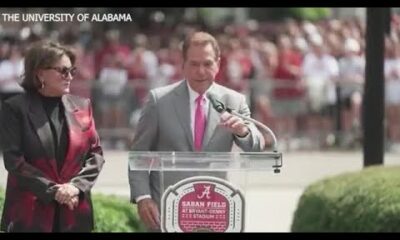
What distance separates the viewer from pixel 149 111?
19.7 feet

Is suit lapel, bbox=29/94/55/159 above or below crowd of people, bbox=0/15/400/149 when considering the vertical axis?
below

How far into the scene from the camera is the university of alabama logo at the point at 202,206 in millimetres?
5797

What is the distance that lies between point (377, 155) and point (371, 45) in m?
0.89

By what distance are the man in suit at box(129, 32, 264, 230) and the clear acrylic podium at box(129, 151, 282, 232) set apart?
0.07 meters

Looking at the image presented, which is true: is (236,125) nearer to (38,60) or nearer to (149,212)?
(149,212)

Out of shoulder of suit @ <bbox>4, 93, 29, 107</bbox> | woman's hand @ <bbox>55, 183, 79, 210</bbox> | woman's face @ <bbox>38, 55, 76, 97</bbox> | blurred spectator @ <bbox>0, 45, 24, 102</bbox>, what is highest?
blurred spectator @ <bbox>0, 45, 24, 102</bbox>

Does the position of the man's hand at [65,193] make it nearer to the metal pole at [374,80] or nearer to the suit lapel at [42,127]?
the suit lapel at [42,127]

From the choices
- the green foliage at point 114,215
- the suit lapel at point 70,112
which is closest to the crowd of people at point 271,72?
the green foliage at point 114,215

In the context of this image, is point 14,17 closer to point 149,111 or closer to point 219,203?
point 149,111

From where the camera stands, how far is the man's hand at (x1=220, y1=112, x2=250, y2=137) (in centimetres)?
580

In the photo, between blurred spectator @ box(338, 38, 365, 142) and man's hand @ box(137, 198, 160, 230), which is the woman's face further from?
blurred spectator @ box(338, 38, 365, 142)

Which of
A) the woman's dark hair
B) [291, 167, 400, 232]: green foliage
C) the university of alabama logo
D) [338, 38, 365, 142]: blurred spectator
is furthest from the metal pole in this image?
the woman's dark hair
